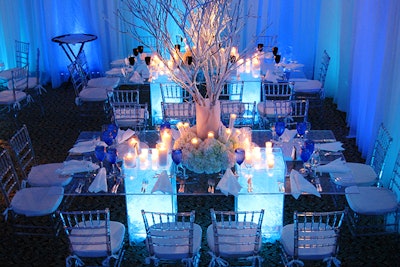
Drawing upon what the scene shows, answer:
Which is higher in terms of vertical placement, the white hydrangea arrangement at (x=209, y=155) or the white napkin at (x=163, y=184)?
the white hydrangea arrangement at (x=209, y=155)

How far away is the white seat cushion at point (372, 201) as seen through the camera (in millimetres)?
4359

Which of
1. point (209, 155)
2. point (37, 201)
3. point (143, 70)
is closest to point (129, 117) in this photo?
point (143, 70)

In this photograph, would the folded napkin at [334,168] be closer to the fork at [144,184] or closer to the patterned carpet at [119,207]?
the patterned carpet at [119,207]

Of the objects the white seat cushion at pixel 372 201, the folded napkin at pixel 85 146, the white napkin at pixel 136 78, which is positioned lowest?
the white seat cushion at pixel 372 201

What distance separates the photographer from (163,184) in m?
4.11

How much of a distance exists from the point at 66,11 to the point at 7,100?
2.22m

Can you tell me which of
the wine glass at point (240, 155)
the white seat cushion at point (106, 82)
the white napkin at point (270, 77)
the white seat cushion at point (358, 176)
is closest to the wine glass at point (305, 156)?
the white seat cushion at point (358, 176)

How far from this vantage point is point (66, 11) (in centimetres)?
868

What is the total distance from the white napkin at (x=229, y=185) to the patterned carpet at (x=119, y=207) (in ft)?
2.52

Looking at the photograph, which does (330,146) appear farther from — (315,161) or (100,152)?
(100,152)

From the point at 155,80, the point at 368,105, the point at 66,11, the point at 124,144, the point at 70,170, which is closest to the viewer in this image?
the point at 70,170

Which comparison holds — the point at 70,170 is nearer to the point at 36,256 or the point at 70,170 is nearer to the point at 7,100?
the point at 36,256

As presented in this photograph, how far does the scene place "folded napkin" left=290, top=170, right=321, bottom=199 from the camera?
4043 millimetres

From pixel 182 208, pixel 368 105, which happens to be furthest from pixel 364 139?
pixel 182 208
